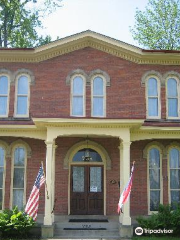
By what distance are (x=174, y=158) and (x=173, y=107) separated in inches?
98.5

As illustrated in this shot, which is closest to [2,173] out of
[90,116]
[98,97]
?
[90,116]

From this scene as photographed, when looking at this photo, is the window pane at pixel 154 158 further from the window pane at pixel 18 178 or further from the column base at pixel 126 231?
the window pane at pixel 18 178

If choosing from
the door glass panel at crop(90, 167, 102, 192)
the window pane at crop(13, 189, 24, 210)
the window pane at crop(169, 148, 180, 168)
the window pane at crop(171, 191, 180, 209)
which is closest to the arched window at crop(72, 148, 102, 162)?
the door glass panel at crop(90, 167, 102, 192)

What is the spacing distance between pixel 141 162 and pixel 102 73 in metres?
4.71

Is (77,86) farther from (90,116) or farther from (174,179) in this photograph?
(174,179)

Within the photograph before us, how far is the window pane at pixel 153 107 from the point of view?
17.7 m

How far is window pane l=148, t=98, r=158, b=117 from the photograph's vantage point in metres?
17.7

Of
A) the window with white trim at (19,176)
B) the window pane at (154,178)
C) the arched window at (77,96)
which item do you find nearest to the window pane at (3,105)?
the window with white trim at (19,176)

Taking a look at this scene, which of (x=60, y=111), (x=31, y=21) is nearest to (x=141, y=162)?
(x=60, y=111)

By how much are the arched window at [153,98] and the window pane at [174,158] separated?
1.87 meters

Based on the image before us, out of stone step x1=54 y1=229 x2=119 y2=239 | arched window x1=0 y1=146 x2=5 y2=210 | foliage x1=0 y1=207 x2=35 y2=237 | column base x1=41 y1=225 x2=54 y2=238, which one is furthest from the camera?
arched window x1=0 y1=146 x2=5 y2=210

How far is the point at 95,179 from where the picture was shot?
17.4 m

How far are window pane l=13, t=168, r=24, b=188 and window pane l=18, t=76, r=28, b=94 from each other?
378 centimetres

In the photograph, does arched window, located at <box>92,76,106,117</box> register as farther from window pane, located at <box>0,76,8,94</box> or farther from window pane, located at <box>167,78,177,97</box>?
window pane, located at <box>0,76,8,94</box>
